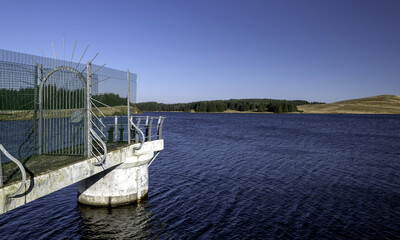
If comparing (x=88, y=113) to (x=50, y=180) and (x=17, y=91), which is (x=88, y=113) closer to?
(x=17, y=91)

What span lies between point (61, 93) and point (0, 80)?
3.00m

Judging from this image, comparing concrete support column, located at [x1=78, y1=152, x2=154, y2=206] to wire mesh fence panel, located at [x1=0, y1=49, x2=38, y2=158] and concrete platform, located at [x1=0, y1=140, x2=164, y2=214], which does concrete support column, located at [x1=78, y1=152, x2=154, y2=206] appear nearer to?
concrete platform, located at [x1=0, y1=140, x2=164, y2=214]

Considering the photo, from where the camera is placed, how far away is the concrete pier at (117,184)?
12.7 m

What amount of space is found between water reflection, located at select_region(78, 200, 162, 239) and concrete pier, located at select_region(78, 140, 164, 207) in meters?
0.36

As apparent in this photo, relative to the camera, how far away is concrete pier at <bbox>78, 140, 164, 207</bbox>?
1273cm

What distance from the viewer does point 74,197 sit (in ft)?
51.4

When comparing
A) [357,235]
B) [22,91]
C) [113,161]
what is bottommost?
[357,235]

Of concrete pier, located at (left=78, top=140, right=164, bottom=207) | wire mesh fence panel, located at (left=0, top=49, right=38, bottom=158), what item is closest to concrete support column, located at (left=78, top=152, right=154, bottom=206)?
concrete pier, located at (left=78, top=140, right=164, bottom=207)

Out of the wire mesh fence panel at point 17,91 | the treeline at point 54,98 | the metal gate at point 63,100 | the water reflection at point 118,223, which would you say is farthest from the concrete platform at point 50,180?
the water reflection at point 118,223

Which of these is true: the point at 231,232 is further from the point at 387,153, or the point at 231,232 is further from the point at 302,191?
the point at 387,153

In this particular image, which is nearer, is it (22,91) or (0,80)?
(0,80)

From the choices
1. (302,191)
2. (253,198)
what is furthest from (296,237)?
(302,191)

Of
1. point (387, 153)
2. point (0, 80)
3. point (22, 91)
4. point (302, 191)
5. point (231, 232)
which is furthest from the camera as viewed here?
point (387, 153)

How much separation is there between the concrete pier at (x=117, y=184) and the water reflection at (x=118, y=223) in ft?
1.17
